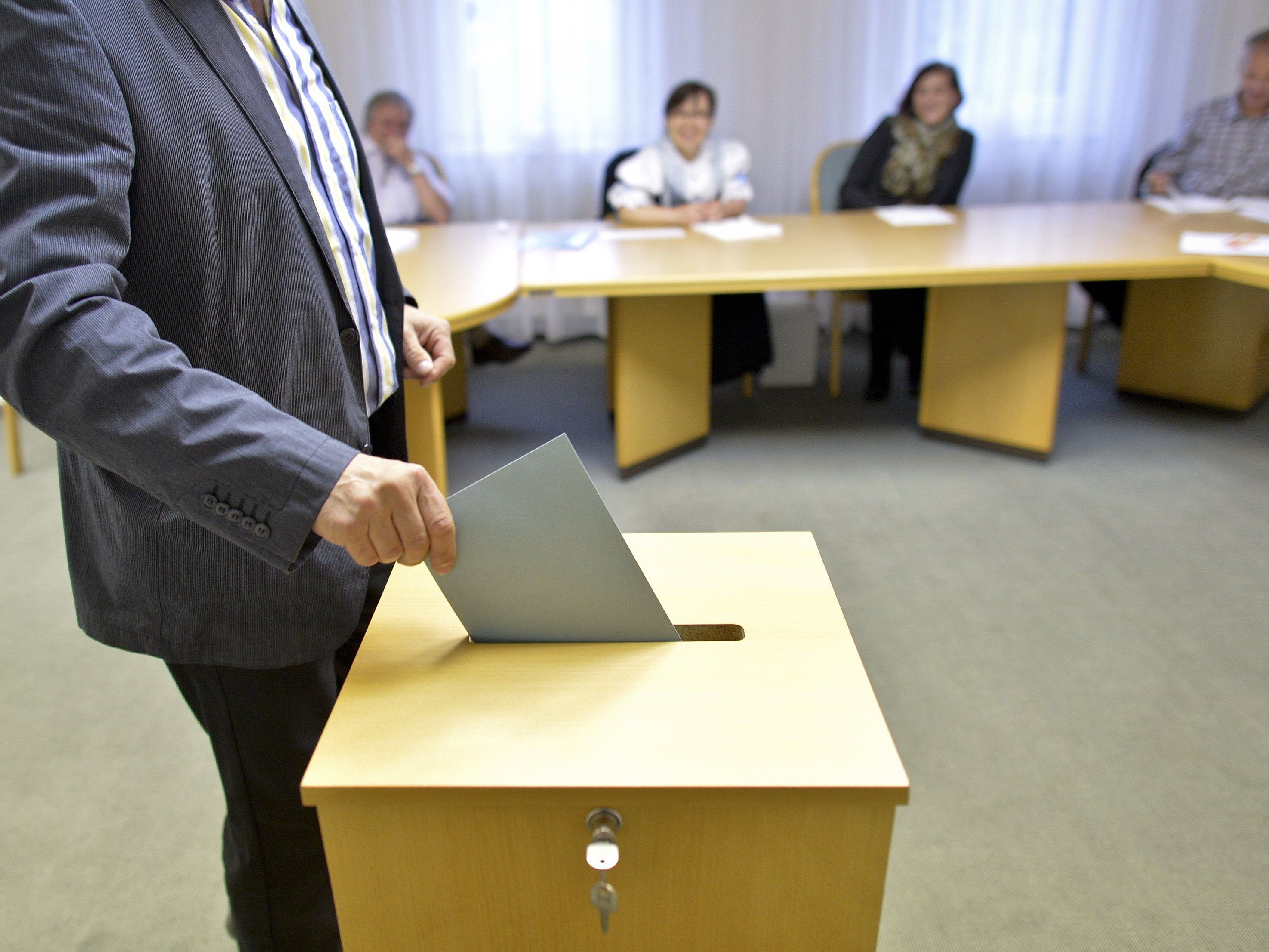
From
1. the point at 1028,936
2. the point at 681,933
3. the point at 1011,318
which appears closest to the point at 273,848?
the point at 681,933

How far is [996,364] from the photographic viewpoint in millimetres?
3160

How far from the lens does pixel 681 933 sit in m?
0.87

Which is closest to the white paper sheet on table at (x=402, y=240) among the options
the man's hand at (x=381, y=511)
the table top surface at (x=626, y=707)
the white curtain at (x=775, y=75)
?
the white curtain at (x=775, y=75)

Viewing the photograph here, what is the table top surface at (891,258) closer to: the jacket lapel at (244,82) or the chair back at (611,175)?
the chair back at (611,175)

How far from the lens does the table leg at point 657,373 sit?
302 centimetres

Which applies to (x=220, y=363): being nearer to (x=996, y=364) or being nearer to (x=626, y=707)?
(x=626, y=707)

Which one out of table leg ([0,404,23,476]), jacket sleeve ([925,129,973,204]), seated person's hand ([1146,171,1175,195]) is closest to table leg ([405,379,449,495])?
table leg ([0,404,23,476])

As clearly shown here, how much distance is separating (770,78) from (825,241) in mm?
1684

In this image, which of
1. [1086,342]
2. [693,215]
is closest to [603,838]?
[693,215]

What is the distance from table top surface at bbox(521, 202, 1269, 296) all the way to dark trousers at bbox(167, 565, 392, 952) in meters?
1.72

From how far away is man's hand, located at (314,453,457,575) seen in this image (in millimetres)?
785

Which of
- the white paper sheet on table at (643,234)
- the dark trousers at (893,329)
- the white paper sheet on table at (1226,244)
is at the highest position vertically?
the white paper sheet on table at (1226,244)

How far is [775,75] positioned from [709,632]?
13.2ft

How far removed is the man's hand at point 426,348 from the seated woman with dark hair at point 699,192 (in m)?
2.33
